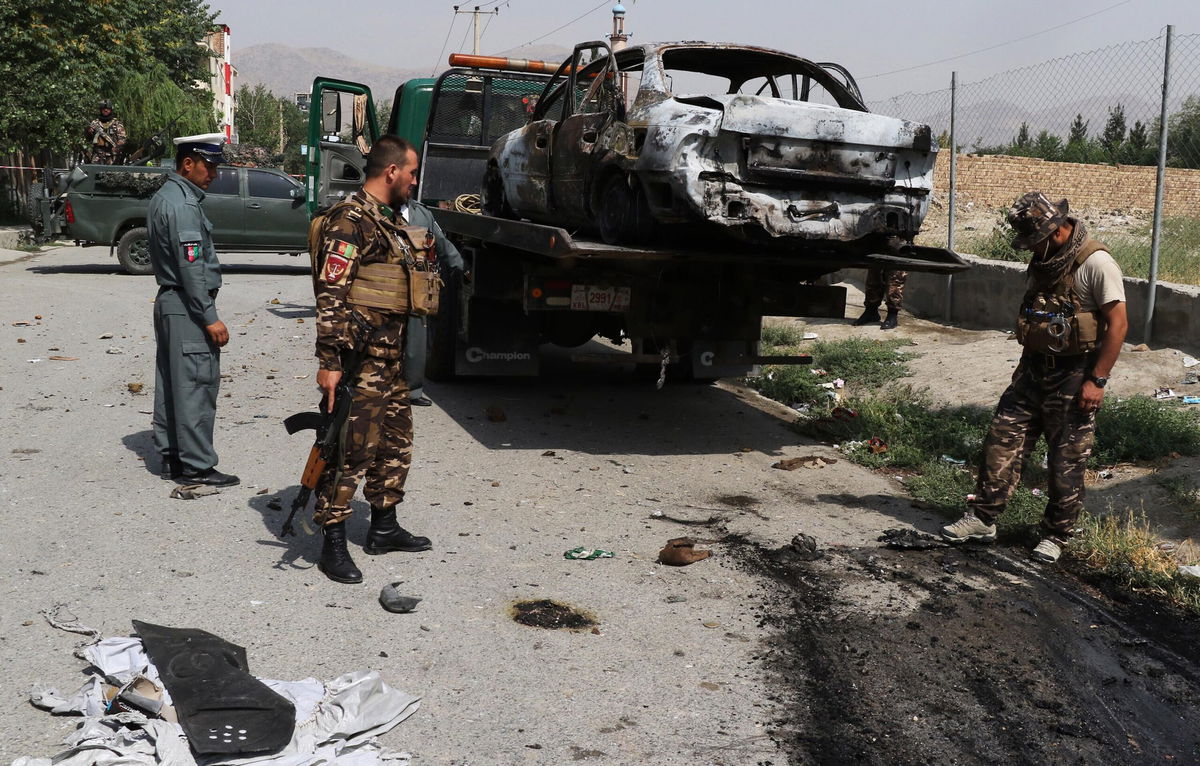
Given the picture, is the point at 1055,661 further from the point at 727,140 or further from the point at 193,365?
the point at 193,365

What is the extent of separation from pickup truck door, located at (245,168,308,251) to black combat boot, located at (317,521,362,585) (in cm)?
1408

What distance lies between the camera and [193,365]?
6.01 m

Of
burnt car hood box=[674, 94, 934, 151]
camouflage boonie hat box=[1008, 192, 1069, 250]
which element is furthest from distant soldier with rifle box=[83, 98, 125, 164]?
camouflage boonie hat box=[1008, 192, 1069, 250]

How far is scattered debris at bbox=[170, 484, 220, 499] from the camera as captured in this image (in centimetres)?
588

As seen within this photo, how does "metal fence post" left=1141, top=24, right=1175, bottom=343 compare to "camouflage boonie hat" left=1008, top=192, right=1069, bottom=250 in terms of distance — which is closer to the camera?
"camouflage boonie hat" left=1008, top=192, right=1069, bottom=250

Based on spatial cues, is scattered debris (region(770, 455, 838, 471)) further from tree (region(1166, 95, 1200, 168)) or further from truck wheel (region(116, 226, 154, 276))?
truck wheel (region(116, 226, 154, 276))

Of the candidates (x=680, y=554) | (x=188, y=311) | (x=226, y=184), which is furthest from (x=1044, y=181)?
(x=188, y=311)

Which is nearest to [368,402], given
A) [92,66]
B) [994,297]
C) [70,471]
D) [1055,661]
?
[70,471]

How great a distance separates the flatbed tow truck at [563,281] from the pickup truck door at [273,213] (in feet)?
26.9

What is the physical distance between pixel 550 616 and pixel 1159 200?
6.92 metres

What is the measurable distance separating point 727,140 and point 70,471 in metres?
4.19

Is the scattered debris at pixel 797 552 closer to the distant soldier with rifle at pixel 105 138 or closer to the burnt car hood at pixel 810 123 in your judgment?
the burnt car hood at pixel 810 123

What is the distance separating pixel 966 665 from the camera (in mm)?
4078

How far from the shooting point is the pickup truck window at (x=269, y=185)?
18219mm
